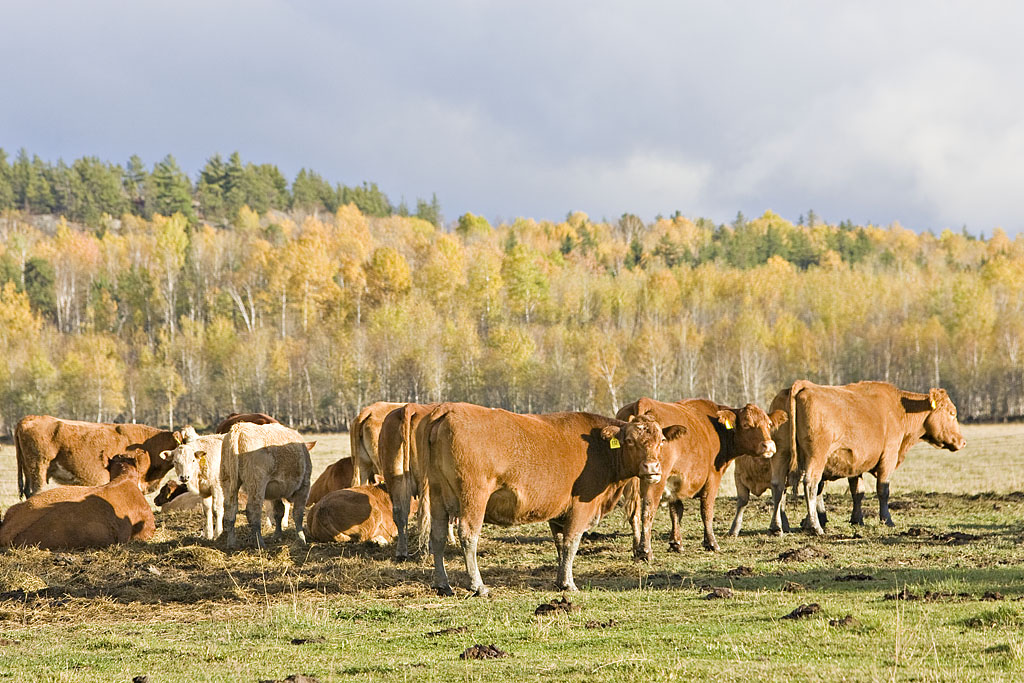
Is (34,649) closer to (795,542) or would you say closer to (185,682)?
(185,682)

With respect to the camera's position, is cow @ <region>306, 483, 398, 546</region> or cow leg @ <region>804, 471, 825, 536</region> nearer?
cow @ <region>306, 483, 398, 546</region>

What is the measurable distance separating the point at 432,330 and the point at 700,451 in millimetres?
72160

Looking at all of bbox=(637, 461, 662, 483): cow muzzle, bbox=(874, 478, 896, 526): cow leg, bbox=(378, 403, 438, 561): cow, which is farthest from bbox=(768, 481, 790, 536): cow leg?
bbox=(378, 403, 438, 561): cow

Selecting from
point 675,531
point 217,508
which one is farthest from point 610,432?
point 217,508

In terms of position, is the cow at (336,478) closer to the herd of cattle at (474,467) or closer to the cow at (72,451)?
the herd of cattle at (474,467)

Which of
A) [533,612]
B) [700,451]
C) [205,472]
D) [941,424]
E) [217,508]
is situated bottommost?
[533,612]

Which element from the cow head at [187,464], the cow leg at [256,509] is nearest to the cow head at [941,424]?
the cow leg at [256,509]

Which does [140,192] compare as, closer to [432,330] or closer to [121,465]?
[432,330]

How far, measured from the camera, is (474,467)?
10367mm

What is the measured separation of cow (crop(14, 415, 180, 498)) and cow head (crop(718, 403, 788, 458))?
10.6 meters

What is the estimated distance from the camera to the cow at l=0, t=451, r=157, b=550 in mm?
13422

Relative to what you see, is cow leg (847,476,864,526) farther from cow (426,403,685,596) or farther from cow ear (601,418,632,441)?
cow ear (601,418,632,441)

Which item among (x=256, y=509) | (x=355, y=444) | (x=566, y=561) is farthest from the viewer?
(x=355, y=444)

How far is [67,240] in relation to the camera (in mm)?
133875
